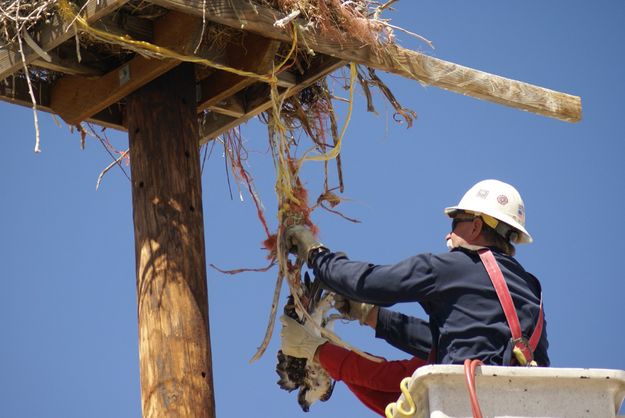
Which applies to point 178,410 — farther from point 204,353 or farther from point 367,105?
point 367,105

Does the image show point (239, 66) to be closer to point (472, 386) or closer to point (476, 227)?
point (476, 227)

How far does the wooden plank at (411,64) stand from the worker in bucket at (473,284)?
1.95 feet

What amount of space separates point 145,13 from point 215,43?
33 centimetres

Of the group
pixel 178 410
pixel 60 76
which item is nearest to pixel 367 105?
pixel 60 76

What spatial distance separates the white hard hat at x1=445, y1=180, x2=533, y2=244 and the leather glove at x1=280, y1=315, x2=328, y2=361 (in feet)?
3.05

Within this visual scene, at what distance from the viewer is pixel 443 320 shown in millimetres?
6906

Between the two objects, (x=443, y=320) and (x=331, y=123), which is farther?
(x=331, y=123)

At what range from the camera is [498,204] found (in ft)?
23.4

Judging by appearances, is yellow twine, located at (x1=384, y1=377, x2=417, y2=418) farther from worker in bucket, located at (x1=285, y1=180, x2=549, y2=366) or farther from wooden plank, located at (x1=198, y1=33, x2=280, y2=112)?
wooden plank, located at (x1=198, y1=33, x2=280, y2=112)

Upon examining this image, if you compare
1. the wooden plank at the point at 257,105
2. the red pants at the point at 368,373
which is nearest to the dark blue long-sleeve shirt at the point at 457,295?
the red pants at the point at 368,373

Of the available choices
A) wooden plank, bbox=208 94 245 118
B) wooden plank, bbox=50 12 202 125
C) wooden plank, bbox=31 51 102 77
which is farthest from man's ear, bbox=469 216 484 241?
wooden plank, bbox=31 51 102 77

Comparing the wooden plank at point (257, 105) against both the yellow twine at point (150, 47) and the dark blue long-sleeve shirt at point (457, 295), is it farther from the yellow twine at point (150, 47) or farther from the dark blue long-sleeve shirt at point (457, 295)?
the dark blue long-sleeve shirt at point (457, 295)

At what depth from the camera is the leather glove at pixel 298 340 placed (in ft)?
24.7

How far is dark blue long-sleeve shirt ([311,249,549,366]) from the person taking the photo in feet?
22.0
